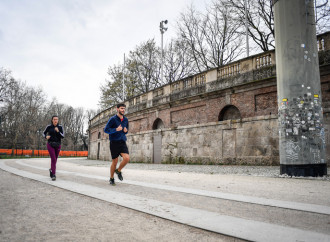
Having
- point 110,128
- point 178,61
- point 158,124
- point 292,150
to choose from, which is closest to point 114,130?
point 110,128

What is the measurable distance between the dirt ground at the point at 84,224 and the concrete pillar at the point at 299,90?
224 inches

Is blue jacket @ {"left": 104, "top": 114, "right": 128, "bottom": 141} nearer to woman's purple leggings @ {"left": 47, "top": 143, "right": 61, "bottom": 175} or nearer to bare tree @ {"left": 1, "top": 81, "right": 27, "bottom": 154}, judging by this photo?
woman's purple leggings @ {"left": 47, "top": 143, "right": 61, "bottom": 175}

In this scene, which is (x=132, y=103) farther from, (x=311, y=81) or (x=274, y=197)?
(x=274, y=197)

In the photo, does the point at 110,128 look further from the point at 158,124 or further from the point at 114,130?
the point at 158,124

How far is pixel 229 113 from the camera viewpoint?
45.5ft

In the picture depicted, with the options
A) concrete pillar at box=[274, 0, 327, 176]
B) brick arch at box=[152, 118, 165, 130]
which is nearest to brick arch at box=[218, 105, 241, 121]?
brick arch at box=[152, 118, 165, 130]

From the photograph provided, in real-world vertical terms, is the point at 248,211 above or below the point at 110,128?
below

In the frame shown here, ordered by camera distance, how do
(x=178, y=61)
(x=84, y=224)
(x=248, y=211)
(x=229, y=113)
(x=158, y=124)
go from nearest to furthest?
1. (x=84, y=224)
2. (x=248, y=211)
3. (x=229, y=113)
4. (x=158, y=124)
5. (x=178, y=61)

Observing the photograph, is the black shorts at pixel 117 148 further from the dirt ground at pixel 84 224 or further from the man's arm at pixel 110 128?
the dirt ground at pixel 84 224

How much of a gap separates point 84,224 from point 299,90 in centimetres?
691

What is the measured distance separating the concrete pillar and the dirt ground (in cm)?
570

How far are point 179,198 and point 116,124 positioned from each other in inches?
97.2

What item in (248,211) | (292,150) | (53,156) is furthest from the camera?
(292,150)

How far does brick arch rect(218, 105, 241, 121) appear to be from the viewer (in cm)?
1344
